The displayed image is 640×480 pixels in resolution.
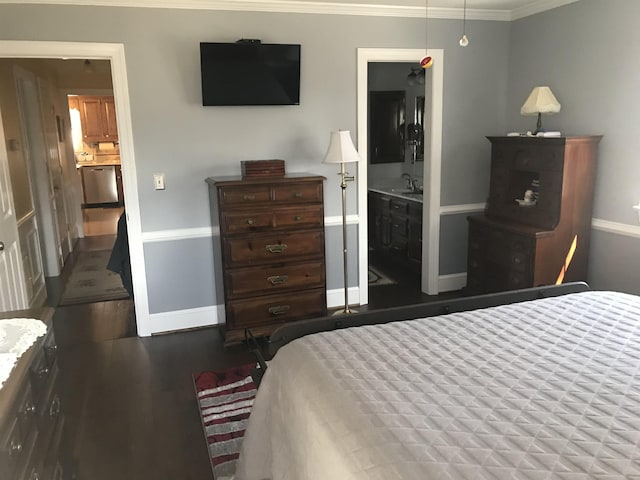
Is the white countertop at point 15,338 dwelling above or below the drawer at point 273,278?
above

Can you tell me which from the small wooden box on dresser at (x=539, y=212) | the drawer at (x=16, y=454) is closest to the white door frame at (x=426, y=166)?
the small wooden box on dresser at (x=539, y=212)

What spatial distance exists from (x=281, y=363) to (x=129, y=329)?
8.63 ft

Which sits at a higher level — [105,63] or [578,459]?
[105,63]

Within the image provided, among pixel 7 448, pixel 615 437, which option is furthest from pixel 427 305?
pixel 7 448

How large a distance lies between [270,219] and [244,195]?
253mm

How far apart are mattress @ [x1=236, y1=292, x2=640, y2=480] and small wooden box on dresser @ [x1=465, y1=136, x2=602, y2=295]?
1.61 m

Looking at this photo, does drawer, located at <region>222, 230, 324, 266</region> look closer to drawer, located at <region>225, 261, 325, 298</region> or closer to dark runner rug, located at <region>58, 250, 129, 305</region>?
drawer, located at <region>225, 261, 325, 298</region>

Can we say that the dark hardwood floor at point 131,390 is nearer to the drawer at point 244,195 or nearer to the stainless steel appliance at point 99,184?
the drawer at point 244,195

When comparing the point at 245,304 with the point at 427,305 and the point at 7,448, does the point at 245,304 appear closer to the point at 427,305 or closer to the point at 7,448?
the point at 427,305

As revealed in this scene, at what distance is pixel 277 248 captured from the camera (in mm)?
3758

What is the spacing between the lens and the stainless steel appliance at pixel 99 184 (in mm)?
10430

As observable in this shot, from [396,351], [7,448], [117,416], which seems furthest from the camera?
[117,416]

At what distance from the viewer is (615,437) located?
1330 mm

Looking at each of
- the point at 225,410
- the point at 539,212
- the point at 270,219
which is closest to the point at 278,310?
the point at 270,219
